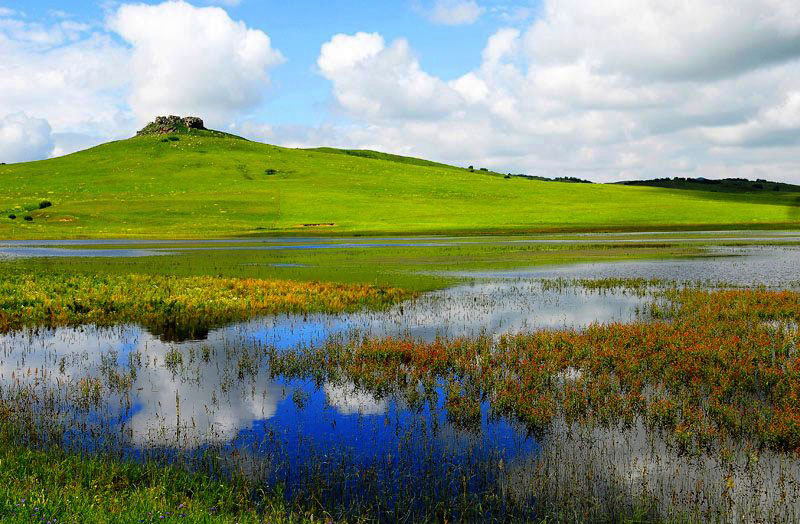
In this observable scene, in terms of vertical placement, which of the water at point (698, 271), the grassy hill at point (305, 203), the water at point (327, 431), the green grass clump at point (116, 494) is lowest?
the water at point (327, 431)

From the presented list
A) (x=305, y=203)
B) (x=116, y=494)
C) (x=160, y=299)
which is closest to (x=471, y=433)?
(x=116, y=494)

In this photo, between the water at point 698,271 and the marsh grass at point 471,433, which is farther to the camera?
the water at point 698,271

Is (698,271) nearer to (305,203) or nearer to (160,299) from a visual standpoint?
(160,299)

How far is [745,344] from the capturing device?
1881 cm

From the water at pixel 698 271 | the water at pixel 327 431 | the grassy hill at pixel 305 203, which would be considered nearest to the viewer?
the water at pixel 327 431

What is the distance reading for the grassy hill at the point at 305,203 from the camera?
10562cm

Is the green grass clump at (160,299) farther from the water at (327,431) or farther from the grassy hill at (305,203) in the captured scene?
the grassy hill at (305,203)

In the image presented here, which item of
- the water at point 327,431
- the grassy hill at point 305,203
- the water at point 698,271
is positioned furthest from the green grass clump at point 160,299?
the grassy hill at point 305,203

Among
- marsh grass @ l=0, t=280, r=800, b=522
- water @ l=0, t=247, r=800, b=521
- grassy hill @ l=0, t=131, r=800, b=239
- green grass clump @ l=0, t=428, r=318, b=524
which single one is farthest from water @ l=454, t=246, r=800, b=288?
grassy hill @ l=0, t=131, r=800, b=239

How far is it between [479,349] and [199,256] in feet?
157

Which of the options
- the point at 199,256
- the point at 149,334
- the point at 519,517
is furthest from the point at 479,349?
the point at 199,256

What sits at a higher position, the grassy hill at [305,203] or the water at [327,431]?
the grassy hill at [305,203]

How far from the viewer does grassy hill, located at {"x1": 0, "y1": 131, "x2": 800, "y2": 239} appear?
4158 inches

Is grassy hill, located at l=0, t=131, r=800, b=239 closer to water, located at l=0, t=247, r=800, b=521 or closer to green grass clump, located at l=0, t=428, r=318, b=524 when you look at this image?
water, located at l=0, t=247, r=800, b=521
